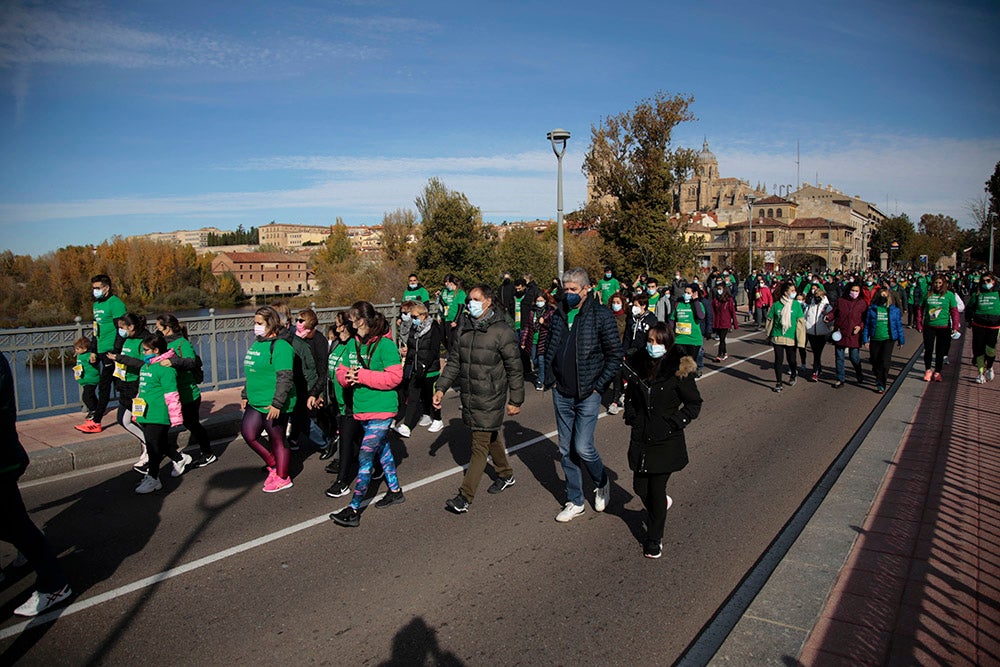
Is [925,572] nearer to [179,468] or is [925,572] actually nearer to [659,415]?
[659,415]

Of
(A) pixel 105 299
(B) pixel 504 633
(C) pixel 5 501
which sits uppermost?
(A) pixel 105 299

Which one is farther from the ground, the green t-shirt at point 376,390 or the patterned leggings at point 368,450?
the green t-shirt at point 376,390

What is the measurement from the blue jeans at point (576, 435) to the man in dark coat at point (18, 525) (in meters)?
3.61

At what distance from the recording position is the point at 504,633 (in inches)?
153

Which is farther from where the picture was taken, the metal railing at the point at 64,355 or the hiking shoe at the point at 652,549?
the metal railing at the point at 64,355

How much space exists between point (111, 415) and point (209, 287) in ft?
232

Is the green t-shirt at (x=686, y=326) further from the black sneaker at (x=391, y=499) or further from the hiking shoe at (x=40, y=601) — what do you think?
the hiking shoe at (x=40, y=601)

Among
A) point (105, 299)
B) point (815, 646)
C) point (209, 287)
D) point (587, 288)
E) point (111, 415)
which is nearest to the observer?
point (815, 646)

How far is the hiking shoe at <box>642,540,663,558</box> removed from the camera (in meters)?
4.87

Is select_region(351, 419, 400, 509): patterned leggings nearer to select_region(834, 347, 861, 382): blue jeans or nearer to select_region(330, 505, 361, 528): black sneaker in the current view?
select_region(330, 505, 361, 528): black sneaker

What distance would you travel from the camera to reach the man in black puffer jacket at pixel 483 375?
5.66 m

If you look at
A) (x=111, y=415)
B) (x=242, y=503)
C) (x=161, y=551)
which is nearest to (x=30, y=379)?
(x=111, y=415)

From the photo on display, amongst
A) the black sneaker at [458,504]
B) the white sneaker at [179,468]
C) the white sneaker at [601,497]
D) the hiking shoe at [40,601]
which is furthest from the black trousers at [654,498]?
the white sneaker at [179,468]

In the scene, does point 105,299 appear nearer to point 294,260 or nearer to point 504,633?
point 504,633
